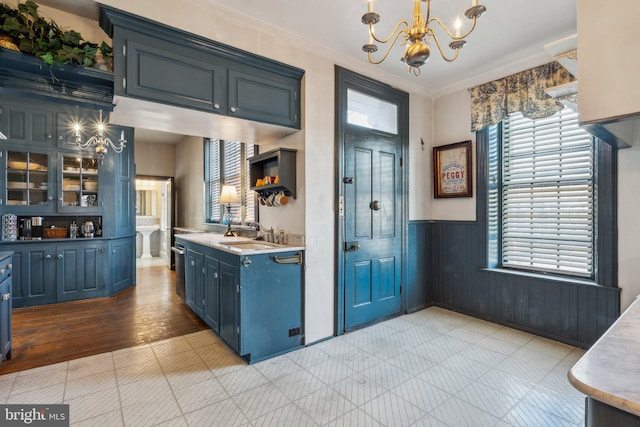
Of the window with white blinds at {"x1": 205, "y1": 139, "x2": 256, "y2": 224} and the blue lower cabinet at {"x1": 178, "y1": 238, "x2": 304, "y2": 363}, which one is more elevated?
the window with white blinds at {"x1": 205, "y1": 139, "x2": 256, "y2": 224}

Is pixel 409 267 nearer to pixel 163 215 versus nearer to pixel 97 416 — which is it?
pixel 97 416

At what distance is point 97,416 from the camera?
1916 mm

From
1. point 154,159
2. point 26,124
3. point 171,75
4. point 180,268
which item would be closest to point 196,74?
point 171,75

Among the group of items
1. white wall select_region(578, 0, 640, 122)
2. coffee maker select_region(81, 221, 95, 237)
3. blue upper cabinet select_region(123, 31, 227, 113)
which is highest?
blue upper cabinet select_region(123, 31, 227, 113)

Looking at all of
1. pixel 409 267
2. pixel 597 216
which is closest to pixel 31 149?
pixel 409 267

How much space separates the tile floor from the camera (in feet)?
6.31

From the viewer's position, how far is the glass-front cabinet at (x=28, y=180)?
4.19m

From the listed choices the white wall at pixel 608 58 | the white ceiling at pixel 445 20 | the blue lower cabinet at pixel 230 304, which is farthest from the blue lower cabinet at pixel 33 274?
the white wall at pixel 608 58

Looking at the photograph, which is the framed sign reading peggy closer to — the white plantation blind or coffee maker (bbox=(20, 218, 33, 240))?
the white plantation blind

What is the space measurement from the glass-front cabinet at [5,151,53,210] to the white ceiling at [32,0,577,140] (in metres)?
3.18

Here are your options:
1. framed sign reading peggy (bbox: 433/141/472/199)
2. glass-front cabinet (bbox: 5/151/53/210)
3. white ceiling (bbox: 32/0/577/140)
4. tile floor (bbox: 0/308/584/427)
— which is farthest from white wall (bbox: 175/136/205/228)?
framed sign reading peggy (bbox: 433/141/472/199)

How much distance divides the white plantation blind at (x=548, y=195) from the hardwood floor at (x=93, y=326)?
369cm

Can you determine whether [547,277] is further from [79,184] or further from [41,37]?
[79,184]

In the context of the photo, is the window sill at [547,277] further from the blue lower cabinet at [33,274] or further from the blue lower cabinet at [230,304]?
the blue lower cabinet at [33,274]
